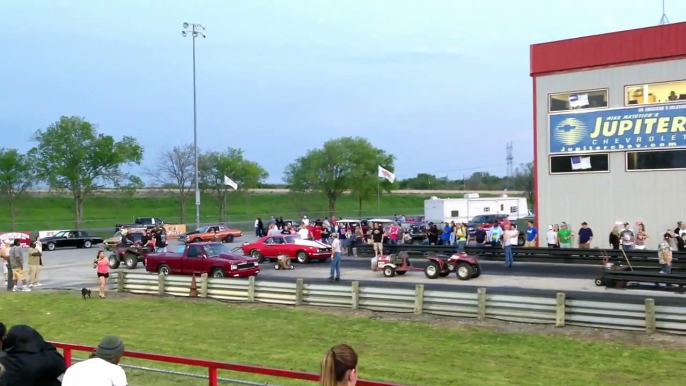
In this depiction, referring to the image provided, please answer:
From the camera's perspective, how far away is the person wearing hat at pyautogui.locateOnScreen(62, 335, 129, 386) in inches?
198

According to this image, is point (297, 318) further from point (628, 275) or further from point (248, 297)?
point (628, 275)

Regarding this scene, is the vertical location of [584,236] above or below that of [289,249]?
above

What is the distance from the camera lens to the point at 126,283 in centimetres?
2419

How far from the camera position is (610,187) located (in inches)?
1207

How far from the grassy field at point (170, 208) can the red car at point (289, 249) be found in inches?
1496

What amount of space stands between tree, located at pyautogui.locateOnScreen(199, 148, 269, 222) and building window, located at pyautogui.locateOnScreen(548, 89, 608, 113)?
47.6 m

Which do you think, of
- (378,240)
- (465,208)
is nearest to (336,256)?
(378,240)

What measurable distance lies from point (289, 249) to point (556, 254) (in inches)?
434

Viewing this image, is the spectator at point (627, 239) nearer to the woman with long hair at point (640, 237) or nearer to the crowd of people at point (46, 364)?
the woman with long hair at point (640, 237)

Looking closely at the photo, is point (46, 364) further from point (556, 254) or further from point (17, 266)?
point (556, 254)

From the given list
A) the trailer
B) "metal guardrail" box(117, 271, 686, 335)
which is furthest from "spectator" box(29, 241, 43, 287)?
the trailer

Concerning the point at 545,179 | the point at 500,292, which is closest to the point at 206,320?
the point at 500,292

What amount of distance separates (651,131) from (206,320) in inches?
795

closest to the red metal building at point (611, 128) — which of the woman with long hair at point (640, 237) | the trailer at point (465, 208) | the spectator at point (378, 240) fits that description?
the woman with long hair at point (640, 237)
